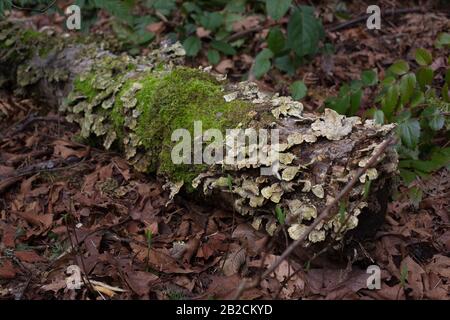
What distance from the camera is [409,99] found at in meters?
3.00

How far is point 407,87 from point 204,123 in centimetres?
120

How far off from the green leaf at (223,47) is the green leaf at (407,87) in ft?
4.96

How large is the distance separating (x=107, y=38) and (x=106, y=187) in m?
1.40

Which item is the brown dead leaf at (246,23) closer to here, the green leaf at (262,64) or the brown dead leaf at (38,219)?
the green leaf at (262,64)

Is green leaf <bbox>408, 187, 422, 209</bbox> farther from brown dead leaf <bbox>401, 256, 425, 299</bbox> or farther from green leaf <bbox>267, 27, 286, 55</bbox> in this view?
green leaf <bbox>267, 27, 286, 55</bbox>

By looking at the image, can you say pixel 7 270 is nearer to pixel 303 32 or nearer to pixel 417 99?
pixel 417 99

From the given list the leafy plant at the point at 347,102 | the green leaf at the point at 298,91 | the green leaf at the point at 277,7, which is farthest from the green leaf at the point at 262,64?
the leafy plant at the point at 347,102

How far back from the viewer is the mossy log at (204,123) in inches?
90.0

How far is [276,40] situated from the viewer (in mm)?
3750

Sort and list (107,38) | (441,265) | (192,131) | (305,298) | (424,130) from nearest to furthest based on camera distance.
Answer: (305,298) → (441,265) → (192,131) → (424,130) → (107,38)

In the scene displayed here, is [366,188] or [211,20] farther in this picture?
[211,20]

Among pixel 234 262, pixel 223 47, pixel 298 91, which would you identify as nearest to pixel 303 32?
pixel 298 91
